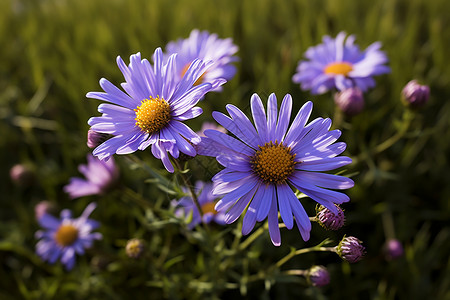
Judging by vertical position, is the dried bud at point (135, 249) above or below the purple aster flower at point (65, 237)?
below

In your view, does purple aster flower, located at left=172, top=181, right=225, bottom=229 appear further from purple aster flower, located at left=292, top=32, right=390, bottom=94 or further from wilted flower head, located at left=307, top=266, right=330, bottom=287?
purple aster flower, located at left=292, top=32, right=390, bottom=94

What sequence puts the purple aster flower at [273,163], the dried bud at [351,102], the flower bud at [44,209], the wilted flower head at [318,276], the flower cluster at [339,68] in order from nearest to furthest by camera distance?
the purple aster flower at [273,163]
the wilted flower head at [318,276]
the dried bud at [351,102]
the flower cluster at [339,68]
the flower bud at [44,209]

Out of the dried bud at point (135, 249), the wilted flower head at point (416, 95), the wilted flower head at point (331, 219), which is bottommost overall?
the dried bud at point (135, 249)

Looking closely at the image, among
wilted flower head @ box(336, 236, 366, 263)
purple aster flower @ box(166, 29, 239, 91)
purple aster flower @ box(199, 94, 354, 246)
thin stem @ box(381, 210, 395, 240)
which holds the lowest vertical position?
wilted flower head @ box(336, 236, 366, 263)

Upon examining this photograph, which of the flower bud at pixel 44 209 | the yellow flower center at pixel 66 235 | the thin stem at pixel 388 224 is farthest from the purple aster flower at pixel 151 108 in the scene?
the thin stem at pixel 388 224

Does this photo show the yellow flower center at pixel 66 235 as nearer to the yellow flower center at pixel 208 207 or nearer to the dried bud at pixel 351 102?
the yellow flower center at pixel 208 207

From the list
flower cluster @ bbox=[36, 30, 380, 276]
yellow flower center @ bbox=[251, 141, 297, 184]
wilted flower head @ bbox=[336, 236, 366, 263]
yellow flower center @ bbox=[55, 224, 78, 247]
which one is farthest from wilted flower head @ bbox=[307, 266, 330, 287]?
yellow flower center @ bbox=[55, 224, 78, 247]
